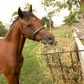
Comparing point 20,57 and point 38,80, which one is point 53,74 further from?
point 38,80

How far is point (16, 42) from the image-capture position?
4.80 m

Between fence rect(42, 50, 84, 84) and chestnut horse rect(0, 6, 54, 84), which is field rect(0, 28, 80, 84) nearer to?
fence rect(42, 50, 84, 84)

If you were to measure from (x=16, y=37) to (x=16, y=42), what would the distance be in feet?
0.26

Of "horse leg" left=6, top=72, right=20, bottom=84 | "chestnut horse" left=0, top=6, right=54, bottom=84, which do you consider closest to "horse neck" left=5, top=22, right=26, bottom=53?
"chestnut horse" left=0, top=6, right=54, bottom=84

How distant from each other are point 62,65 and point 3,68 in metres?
0.93

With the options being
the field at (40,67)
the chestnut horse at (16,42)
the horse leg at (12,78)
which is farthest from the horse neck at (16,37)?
the field at (40,67)

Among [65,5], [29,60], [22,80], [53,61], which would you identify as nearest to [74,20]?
[65,5]

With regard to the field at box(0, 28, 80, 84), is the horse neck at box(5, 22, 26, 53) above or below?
above

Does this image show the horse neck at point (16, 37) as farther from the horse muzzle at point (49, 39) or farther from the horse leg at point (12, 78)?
the horse muzzle at point (49, 39)

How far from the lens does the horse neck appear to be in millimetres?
4717

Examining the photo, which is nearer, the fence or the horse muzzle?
the horse muzzle

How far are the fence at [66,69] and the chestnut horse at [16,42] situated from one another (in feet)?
1.54

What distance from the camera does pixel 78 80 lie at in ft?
16.0

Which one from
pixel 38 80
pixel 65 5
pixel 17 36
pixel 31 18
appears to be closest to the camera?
pixel 31 18
